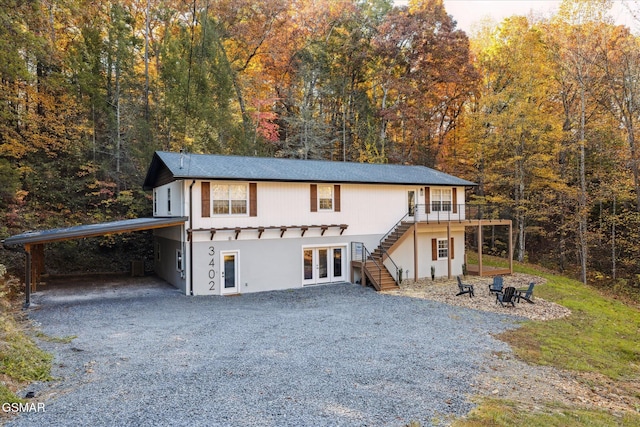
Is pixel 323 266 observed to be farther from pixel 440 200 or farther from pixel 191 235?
pixel 440 200

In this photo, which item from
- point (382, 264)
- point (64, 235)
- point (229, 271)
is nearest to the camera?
point (64, 235)

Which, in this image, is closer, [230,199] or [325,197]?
[230,199]

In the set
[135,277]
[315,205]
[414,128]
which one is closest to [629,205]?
[414,128]

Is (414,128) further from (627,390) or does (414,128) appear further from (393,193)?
(627,390)

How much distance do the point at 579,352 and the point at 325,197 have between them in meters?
11.1

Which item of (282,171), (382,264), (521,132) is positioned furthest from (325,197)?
(521,132)

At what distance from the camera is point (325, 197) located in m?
17.2

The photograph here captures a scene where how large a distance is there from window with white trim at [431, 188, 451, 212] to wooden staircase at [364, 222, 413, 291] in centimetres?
270

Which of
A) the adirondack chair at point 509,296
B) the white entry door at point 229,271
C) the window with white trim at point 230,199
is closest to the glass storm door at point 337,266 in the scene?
the white entry door at point 229,271

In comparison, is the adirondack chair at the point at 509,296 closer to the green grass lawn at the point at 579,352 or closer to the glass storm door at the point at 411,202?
the green grass lawn at the point at 579,352

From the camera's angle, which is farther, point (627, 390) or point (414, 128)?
point (414, 128)

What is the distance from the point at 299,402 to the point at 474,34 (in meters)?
34.2

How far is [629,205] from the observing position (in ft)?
77.9

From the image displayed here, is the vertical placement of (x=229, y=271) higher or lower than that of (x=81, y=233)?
lower
